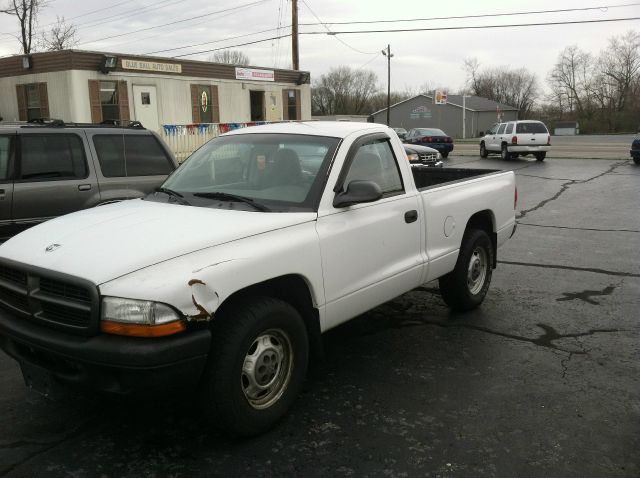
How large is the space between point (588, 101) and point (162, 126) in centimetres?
7209

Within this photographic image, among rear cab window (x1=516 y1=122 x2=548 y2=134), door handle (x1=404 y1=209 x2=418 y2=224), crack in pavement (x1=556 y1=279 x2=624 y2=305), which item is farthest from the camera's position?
rear cab window (x1=516 y1=122 x2=548 y2=134)

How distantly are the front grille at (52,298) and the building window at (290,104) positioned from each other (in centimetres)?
2604

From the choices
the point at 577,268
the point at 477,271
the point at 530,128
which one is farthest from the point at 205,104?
the point at 477,271

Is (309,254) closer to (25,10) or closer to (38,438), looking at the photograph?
(38,438)

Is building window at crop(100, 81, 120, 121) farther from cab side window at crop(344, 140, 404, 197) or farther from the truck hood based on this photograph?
the truck hood

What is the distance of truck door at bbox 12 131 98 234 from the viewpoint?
620 centimetres

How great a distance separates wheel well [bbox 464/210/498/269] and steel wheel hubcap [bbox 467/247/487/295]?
6.4 inches

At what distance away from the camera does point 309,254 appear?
11.4 feet

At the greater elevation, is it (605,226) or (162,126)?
(162,126)

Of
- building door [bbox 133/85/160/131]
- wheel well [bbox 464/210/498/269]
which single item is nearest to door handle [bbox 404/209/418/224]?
wheel well [bbox 464/210/498/269]

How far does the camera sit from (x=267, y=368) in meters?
3.31

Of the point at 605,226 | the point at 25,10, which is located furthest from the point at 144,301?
the point at 25,10

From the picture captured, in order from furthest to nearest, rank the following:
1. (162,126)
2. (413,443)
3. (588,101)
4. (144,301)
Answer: (588,101) < (162,126) < (413,443) < (144,301)

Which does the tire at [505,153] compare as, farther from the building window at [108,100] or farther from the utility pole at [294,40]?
the building window at [108,100]
